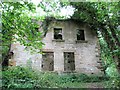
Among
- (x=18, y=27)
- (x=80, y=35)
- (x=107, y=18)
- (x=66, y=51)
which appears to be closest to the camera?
(x=18, y=27)

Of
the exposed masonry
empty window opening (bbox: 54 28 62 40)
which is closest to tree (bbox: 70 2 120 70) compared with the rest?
the exposed masonry

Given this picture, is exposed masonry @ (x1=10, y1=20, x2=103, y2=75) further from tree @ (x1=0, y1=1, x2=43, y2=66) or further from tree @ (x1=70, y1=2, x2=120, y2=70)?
A: tree @ (x1=0, y1=1, x2=43, y2=66)

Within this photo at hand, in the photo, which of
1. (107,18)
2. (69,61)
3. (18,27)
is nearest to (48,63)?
(69,61)

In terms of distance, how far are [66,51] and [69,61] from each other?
0.79 m

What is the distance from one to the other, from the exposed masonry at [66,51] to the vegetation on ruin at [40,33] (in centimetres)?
85

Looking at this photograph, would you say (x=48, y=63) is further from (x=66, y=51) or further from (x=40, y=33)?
(x=40, y=33)

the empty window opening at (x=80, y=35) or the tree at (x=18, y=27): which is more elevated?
the empty window opening at (x=80, y=35)

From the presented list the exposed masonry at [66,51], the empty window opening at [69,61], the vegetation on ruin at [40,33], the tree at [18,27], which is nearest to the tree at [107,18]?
the vegetation on ruin at [40,33]

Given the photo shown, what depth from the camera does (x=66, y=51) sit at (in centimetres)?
1485

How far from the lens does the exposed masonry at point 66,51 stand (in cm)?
1432

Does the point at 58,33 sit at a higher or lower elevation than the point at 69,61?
higher

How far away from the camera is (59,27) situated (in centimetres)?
1523

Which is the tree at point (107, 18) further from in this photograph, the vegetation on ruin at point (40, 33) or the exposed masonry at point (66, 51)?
the exposed masonry at point (66, 51)

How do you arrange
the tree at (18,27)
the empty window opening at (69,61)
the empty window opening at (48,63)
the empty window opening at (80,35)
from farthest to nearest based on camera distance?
the empty window opening at (80,35) → the empty window opening at (69,61) → the empty window opening at (48,63) → the tree at (18,27)
